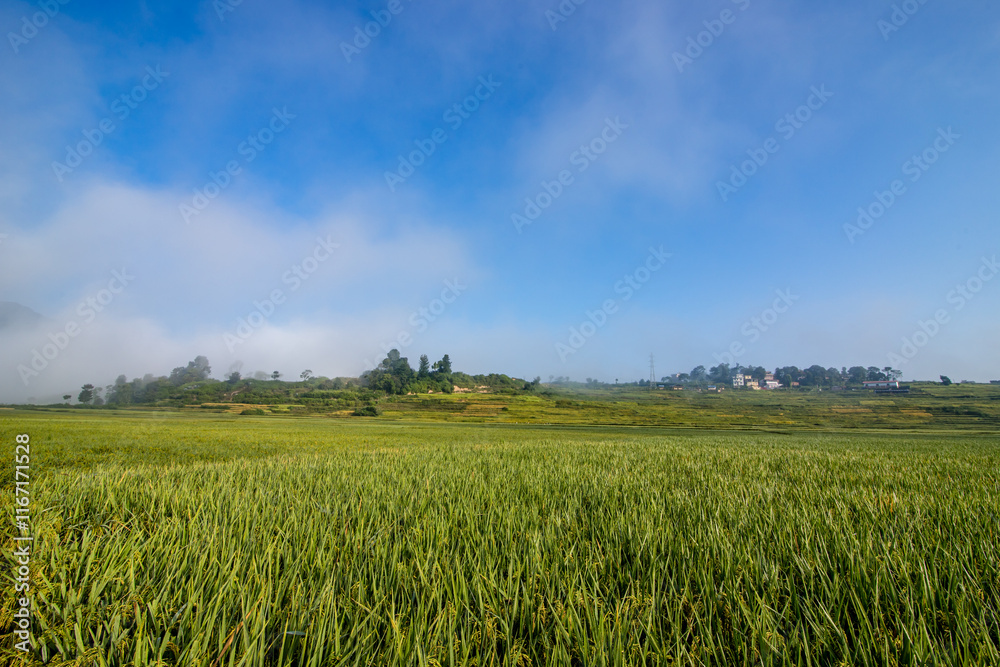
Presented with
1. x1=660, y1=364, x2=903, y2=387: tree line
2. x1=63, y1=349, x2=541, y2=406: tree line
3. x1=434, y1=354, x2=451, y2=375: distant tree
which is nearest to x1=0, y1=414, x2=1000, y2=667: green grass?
x1=63, y1=349, x2=541, y2=406: tree line

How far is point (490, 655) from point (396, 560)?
3.07 ft

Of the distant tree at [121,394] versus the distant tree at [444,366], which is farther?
the distant tree at [444,366]

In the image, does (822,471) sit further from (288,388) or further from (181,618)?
(288,388)

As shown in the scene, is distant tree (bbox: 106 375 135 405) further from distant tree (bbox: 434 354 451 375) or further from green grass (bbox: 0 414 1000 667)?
green grass (bbox: 0 414 1000 667)

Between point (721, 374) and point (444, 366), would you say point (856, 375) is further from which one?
point (444, 366)

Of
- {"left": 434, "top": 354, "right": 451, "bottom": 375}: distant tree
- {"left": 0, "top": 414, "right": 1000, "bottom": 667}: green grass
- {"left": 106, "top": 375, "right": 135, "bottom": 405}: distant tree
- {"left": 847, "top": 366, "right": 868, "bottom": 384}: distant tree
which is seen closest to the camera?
{"left": 0, "top": 414, "right": 1000, "bottom": 667}: green grass

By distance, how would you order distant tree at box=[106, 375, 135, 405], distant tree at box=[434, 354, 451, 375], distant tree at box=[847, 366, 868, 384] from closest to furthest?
distant tree at box=[106, 375, 135, 405] < distant tree at box=[434, 354, 451, 375] < distant tree at box=[847, 366, 868, 384]

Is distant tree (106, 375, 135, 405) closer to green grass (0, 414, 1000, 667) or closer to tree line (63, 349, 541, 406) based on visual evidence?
tree line (63, 349, 541, 406)

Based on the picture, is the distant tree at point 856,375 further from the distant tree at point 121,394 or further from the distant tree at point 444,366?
the distant tree at point 121,394

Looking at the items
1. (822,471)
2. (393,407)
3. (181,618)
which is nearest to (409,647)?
(181,618)

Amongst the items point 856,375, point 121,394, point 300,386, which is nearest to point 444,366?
point 300,386

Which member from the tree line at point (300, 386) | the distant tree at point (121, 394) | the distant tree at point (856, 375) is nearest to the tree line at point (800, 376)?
the distant tree at point (856, 375)

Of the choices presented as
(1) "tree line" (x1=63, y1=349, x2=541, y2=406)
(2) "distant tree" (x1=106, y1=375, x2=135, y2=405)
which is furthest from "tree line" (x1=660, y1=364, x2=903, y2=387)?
(2) "distant tree" (x1=106, y1=375, x2=135, y2=405)

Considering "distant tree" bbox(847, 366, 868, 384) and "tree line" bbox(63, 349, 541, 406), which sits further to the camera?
"distant tree" bbox(847, 366, 868, 384)
